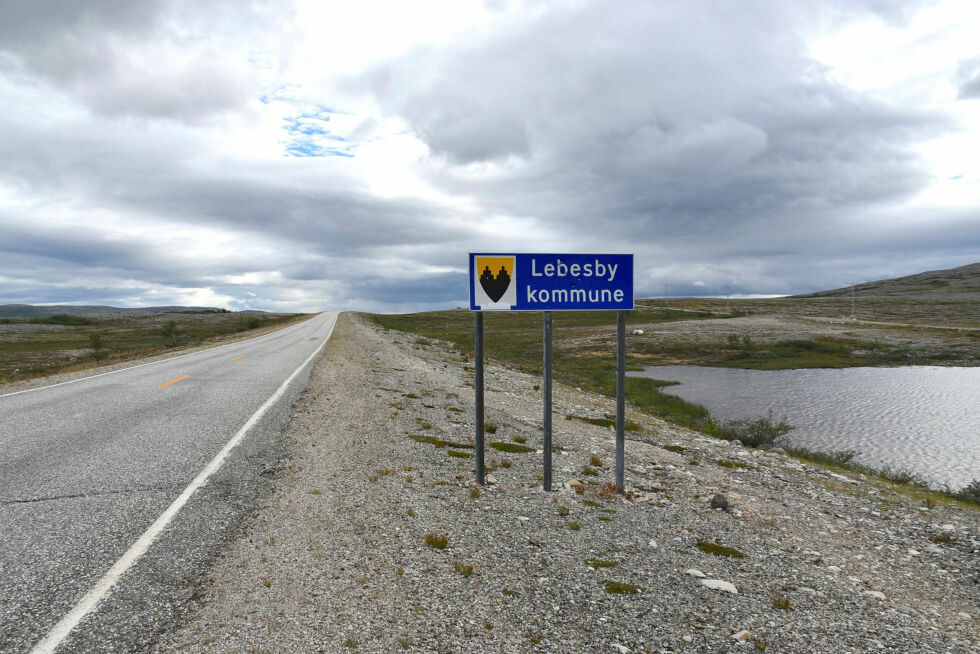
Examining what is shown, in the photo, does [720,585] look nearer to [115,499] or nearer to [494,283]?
[494,283]

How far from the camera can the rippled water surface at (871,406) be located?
55.3 ft

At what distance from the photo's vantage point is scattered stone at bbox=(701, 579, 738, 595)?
5.27 m

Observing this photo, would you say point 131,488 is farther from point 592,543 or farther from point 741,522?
point 741,522

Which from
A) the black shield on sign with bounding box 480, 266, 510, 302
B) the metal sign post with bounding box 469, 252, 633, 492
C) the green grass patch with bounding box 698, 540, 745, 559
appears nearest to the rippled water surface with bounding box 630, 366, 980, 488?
the green grass patch with bounding box 698, 540, 745, 559

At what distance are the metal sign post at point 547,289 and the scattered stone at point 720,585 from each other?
2860 mm

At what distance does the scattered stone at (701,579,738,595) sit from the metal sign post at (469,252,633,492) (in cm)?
286

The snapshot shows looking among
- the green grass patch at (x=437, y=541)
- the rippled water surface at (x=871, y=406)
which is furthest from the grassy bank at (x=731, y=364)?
the green grass patch at (x=437, y=541)

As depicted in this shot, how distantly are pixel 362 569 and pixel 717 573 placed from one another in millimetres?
4013

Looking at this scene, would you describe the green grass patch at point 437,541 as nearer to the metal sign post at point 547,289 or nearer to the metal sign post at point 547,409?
the metal sign post at point 547,289

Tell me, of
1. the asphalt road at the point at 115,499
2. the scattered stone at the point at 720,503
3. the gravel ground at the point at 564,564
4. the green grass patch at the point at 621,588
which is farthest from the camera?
the scattered stone at the point at 720,503

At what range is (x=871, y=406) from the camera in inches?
1008

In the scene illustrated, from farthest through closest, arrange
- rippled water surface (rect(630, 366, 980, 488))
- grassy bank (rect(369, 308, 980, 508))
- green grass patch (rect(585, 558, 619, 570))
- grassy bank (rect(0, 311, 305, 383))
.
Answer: grassy bank (rect(0, 311, 305, 383)) → rippled water surface (rect(630, 366, 980, 488)) → grassy bank (rect(369, 308, 980, 508)) → green grass patch (rect(585, 558, 619, 570))

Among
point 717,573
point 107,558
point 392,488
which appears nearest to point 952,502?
point 717,573

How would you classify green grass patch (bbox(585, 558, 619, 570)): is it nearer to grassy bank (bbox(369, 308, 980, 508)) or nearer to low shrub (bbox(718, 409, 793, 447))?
grassy bank (bbox(369, 308, 980, 508))
